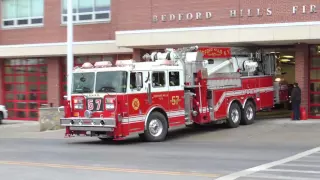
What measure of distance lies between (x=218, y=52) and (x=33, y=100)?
15.4 m

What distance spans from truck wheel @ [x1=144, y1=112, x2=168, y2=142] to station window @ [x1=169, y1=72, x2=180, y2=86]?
119cm

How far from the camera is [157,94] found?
16.2 meters

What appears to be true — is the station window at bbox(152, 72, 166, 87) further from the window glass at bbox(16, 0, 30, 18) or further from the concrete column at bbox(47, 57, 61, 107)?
the window glass at bbox(16, 0, 30, 18)

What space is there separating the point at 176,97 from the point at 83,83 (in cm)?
309

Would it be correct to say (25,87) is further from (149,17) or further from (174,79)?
(174,79)

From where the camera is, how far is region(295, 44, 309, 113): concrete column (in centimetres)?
2220

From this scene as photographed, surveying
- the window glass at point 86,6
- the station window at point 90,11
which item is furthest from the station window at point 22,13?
the window glass at point 86,6

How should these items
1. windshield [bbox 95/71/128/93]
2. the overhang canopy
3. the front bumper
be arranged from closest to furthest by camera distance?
the front bumper → windshield [bbox 95/71/128/93] → the overhang canopy

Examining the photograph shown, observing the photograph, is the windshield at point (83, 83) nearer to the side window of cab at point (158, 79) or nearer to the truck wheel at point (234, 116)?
the side window of cab at point (158, 79)

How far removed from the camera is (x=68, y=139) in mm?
18188

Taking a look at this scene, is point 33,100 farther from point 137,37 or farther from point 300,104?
point 300,104

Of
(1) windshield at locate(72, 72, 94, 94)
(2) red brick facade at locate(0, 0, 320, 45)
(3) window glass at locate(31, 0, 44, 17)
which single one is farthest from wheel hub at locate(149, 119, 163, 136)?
(3) window glass at locate(31, 0, 44, 17)

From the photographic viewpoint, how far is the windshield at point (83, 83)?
628 inches

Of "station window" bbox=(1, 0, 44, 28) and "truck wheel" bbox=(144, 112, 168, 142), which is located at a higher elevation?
"station window" bbox=(1, 0, 44, 28)
